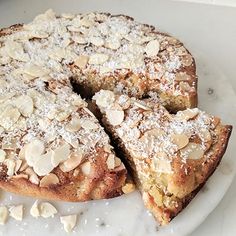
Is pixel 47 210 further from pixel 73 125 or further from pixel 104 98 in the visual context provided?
pixel 104 98

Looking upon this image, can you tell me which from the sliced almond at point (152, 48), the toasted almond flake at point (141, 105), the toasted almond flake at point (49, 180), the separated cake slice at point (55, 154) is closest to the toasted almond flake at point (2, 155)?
the separated cake slice at point (55, 154)

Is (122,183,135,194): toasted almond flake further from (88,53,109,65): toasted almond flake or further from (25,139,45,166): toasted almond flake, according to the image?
(88,53,109,65): toasted almond flake

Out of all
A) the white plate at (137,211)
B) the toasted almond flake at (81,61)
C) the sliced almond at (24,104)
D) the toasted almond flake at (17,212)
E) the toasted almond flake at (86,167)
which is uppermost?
the toasted almond flake at (81,61)

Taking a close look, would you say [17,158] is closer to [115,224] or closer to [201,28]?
[115,224]

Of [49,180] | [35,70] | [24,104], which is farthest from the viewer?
[35,70]

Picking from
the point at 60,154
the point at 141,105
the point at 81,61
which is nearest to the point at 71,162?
the point at 60,154

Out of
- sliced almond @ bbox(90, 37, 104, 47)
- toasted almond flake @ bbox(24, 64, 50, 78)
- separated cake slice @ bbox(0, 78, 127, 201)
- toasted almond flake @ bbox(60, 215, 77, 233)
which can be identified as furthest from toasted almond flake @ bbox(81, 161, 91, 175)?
sliced almond @ bbox(90, 37, 104, 47)

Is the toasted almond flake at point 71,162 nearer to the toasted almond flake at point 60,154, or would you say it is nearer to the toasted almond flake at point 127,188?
the toasted almond flake at point 60,154
